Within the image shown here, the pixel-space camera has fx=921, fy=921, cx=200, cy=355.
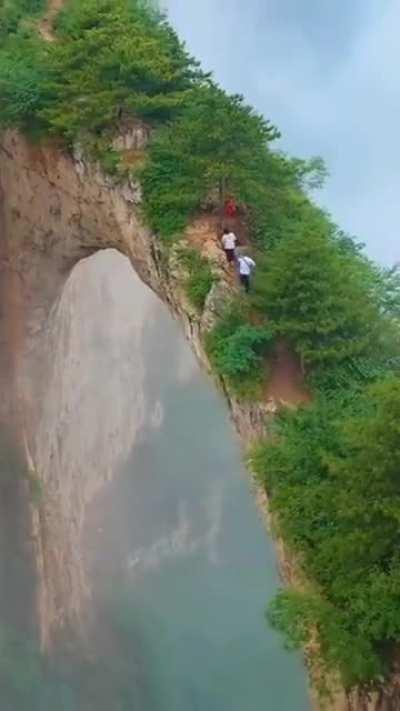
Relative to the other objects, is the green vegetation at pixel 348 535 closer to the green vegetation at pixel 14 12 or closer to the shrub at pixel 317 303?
the shrub at pixel 317 303

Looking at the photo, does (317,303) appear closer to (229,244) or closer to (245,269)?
(245,269)

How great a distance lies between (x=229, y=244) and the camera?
1023 centimetres

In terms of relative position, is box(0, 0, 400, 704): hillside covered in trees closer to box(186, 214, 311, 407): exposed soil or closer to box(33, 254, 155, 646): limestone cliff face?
box(186, 214, 311, 407): exposed soil

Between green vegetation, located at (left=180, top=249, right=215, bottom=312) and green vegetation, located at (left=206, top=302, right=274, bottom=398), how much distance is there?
0.65 m

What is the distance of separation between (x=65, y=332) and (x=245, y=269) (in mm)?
8902

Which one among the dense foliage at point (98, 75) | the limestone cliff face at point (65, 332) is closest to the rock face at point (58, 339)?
the limestone cliff face at point (65, 332)

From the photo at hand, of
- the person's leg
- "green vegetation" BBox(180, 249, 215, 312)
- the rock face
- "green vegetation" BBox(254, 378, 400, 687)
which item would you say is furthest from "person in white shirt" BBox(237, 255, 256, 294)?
"green vegetation" BBox(254, 378, 400, 687)

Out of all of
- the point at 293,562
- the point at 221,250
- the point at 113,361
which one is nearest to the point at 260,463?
the point at 293,562

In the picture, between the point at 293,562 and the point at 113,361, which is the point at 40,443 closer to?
the point at 113,361

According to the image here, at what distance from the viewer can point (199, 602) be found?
19.4m

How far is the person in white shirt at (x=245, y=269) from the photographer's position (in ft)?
32.5

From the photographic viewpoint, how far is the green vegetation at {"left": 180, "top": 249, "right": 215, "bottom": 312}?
33.9 feet

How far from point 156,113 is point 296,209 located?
2.49 metres

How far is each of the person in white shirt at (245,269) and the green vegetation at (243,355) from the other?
37 cm
